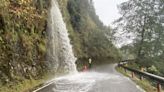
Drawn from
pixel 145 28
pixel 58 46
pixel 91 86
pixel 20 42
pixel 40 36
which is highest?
pixel 145 28

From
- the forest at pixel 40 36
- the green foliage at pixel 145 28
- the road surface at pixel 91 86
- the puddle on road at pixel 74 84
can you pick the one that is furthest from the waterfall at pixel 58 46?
the green foliage at pixel 145 28

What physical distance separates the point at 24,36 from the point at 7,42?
3.96m

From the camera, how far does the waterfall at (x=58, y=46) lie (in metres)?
30.4

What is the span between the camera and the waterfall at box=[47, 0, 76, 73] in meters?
30.4

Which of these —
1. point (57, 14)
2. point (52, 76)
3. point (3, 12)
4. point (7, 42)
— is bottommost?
point (52, 76)

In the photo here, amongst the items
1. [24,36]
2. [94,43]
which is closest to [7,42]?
[24,36]

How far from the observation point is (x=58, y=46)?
34.2 meters

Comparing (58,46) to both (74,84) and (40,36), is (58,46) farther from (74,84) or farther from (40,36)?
(74,84)

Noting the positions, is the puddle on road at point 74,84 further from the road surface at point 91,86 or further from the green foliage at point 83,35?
the green foliage at point 83,35

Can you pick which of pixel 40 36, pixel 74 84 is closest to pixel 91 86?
pixel 74 84

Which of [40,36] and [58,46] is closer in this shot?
[40,36]

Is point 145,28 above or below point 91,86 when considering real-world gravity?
above

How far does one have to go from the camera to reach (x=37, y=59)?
25.5 m

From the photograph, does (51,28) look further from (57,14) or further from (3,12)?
(3,12)
